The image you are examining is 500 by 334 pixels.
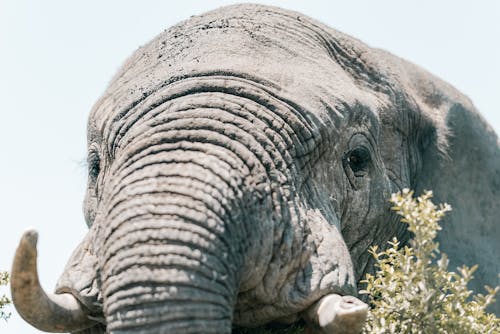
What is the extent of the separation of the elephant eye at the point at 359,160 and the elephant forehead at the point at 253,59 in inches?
9.4

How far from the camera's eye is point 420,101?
851 cm

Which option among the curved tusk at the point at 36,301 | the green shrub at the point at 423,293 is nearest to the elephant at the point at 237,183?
the curved tusk at the point at 36,301

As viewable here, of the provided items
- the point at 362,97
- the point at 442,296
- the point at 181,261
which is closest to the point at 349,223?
the point at 362,97

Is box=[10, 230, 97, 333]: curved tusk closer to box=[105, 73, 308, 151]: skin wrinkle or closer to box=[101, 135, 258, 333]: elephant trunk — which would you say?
box=[101, 135, 258, 333]: elephant trunk

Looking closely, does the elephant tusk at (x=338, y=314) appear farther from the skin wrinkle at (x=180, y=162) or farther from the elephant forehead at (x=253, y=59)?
the elephant forehead at (x=253, y=59)

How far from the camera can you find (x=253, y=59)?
6.89 metres

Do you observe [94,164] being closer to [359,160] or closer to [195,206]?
[359,160]

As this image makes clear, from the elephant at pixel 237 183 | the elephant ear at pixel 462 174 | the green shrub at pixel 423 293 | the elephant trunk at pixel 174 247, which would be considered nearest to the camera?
the elephant trunk at pixel 174 247

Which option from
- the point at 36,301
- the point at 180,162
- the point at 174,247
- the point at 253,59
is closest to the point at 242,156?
the point at 180,162

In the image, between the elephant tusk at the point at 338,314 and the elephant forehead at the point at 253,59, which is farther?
the elephant forehead at the point at 253,59

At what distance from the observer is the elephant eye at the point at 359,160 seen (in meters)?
7.22

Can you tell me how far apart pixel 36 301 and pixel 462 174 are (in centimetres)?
331

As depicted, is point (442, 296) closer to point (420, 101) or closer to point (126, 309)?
point (126, 309)

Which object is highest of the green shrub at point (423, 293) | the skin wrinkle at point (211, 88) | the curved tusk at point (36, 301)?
the skin wrinkle at point (211, 88)
